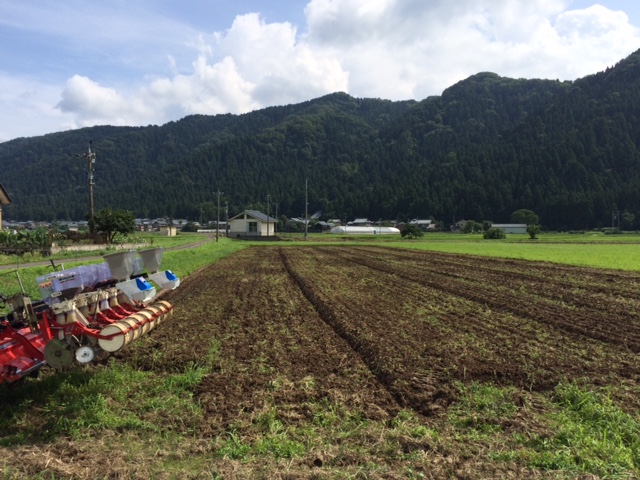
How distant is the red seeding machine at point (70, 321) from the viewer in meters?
5.41

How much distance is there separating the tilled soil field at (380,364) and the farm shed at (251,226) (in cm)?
8108

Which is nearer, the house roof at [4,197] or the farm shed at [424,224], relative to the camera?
the house roof at [4,197]

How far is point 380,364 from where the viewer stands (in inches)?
269

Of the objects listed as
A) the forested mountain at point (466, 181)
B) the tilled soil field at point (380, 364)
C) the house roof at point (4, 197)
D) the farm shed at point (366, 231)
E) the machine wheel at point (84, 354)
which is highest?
the forested mountain at point (466, 181)

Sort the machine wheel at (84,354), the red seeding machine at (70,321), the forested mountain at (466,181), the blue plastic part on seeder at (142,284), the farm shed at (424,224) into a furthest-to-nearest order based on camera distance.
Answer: the farm shed at (424,224) → the forested mountain at (466,181) → the blue plastic part on seeder at (142,284) → the red seeding machine at (70,321) → the machine wheel at (84,354)

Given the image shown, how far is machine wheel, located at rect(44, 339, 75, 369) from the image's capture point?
17.5 feet

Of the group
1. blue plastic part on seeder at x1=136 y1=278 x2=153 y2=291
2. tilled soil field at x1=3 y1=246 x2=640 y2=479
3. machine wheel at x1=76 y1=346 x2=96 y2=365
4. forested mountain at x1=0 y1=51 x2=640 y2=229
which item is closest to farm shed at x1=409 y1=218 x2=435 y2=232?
forested mountain at x1=0 y1=51 x2=640 y2=229

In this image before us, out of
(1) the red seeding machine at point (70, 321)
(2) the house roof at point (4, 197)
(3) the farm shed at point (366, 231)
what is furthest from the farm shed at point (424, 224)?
(1) the red seeding machine at point (70, 321)

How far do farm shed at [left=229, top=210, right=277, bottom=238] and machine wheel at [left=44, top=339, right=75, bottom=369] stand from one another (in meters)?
88.7

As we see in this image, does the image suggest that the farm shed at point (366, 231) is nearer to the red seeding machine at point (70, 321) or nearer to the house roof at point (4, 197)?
the house roof at point (4, 197)

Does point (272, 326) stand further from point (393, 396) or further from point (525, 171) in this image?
point (525, 171)

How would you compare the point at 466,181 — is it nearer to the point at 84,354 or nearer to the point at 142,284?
the point at 142,284

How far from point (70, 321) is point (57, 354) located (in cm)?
39

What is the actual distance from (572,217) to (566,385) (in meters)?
125
